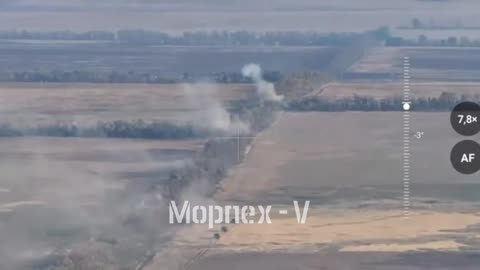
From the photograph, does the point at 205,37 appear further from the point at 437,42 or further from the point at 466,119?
the point at 466,119

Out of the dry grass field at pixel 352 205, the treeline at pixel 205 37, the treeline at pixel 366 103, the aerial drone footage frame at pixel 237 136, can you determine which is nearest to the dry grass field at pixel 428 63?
the aerial drone footage frame at pixel 237 136

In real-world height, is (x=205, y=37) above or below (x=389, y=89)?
above

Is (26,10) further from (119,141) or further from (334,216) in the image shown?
(334,216)

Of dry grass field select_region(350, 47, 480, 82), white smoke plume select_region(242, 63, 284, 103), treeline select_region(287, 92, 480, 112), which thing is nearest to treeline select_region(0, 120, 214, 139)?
treeline select_region(287, 92, 480, 112)

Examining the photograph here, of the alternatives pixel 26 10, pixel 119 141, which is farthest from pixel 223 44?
pixel 119 141

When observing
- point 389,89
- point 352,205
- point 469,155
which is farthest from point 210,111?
point 469,155

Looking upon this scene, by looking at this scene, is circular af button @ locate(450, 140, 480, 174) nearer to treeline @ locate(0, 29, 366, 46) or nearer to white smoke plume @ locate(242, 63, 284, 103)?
white smoke plume @ locate(242, 63, 284, 103)
